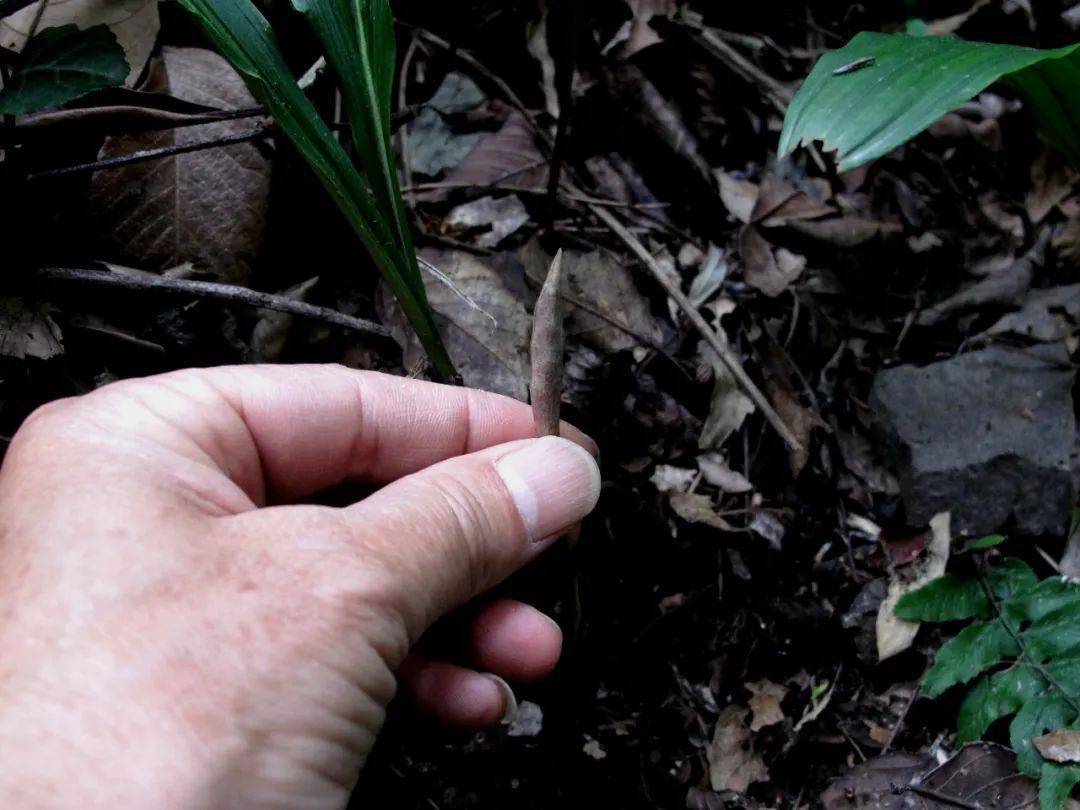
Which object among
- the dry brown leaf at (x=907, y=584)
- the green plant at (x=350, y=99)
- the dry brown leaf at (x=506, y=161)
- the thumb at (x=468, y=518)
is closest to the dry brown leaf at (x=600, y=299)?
the dry brown leaf at (x=506, y=161)

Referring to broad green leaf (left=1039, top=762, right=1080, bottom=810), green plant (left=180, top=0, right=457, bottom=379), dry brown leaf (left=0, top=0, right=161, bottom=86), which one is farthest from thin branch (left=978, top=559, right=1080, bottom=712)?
dry brown leaf (left=0, top=0, right=161, bottom=86)

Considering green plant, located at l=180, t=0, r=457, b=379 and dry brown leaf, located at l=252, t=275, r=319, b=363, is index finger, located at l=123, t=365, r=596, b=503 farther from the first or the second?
dry brown leaf, located at l=252, t=275, r=319, b=363

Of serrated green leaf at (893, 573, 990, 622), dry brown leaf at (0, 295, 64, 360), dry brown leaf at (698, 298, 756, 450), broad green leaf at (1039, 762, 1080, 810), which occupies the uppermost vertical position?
dry brown leaf at (0, 295, 64, 360)

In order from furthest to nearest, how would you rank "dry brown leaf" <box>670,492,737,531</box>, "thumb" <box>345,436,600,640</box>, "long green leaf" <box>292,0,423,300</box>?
"dry brown leaf" <box>670,492,737,531</box> → "long green leaf" <box>292,0,423,300</box> → "thumb" <box>345,436,600,640</box>

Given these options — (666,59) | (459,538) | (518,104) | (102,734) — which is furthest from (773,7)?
(102,734)

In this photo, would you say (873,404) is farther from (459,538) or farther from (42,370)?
(42,370)
